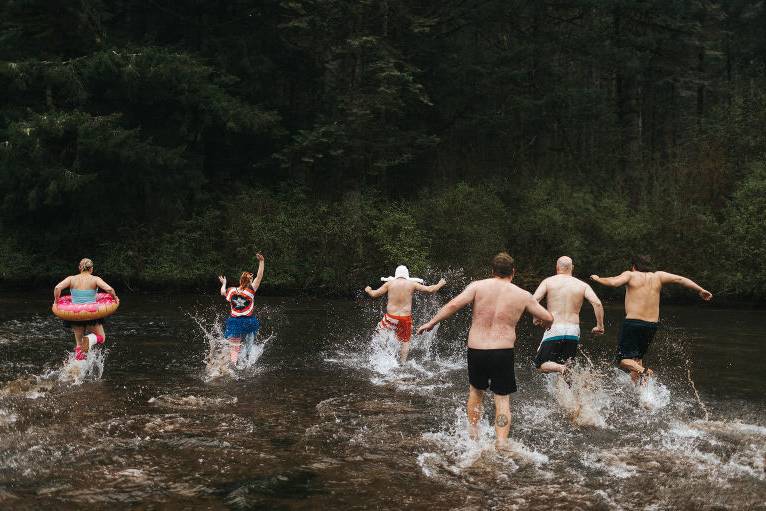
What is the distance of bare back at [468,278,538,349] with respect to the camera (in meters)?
7.09

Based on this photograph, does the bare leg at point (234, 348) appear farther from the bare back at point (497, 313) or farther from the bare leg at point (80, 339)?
the bare back at point (497, 313)

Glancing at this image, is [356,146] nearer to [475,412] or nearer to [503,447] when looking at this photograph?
[475,412]

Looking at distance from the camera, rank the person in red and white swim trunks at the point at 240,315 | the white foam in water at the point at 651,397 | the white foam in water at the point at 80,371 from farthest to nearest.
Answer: the person in red and white swim trunks at the point at 240,315
the white foam in water at the point at 80,371
the white foam in water at the point at 651,397

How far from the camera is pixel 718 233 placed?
A: 2433cm

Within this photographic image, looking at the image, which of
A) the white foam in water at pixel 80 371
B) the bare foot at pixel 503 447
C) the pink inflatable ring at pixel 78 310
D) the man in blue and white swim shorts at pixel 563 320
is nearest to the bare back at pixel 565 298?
the man in blue and white swim shorts at pixel 563 320

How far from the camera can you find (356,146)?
2873cm

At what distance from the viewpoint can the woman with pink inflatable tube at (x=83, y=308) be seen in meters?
11.0

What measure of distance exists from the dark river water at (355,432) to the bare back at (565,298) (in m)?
0.91

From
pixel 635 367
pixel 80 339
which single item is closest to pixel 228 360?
pixel 80 339

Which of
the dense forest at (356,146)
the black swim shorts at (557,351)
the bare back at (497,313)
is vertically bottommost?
the black swim shorts at (557,351)

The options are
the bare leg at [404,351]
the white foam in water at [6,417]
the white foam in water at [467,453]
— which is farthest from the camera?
the bare leg at [404,351]

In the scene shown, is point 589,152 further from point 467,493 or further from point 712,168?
point 467,493

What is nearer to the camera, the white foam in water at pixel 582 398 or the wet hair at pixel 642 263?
the white foam in water at pixel 582 398

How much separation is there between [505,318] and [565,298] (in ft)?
7.91
